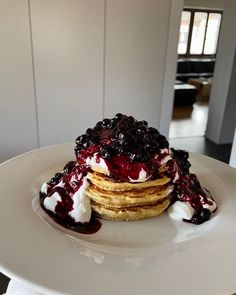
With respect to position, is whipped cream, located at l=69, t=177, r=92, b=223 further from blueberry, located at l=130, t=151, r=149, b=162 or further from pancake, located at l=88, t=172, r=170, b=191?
blueberry, located at l=130, t=151, r=149, b=162

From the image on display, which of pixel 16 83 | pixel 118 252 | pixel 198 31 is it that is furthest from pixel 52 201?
pixel 198 31

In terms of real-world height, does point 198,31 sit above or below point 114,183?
above

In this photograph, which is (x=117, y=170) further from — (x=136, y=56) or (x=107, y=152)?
(x=136, y=56)

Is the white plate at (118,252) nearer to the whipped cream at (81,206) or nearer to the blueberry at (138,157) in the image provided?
the whipped cream at (81,206)

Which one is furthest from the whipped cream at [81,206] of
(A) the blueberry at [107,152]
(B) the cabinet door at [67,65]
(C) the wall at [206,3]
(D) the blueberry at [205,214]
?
(C) the wall at [206,3]

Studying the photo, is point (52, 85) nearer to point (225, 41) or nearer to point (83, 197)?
point (83, 197)

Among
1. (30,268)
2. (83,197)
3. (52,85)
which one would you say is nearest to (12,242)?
(30,268)
